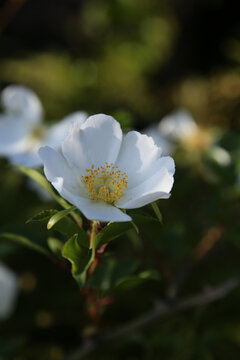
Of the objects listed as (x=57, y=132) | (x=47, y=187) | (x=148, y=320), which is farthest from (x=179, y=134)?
(x=47, y=187)

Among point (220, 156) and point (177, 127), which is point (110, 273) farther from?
point (177, 127)

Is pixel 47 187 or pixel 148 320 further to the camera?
pixel 148 320

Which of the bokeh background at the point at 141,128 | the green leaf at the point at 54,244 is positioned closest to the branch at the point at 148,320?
the bokeh background at the point at 141,128

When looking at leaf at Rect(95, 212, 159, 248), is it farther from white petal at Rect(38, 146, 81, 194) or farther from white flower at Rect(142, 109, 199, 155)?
white flower at Rect(142, 109, 199, 155)

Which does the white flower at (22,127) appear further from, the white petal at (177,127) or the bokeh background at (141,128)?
the white petal at (177,127)

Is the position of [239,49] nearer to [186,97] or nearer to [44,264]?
[186,97]

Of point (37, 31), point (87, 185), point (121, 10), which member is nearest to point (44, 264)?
point (87, 185)

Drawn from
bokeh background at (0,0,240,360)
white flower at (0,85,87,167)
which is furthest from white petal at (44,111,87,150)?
bokeh background at (0,0,240,360)
